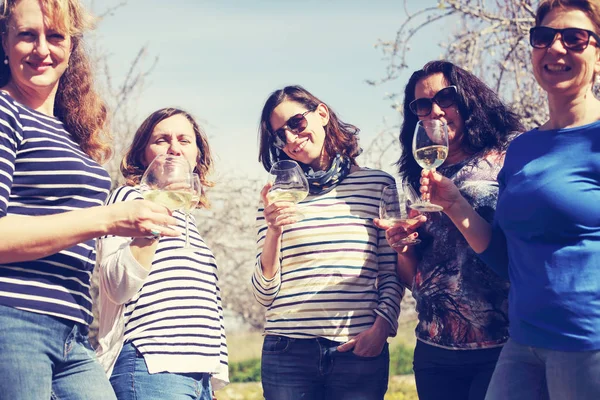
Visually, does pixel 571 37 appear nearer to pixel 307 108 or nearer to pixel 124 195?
pixel 307 108

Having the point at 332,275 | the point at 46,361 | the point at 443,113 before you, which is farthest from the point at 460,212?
the point at 46,361

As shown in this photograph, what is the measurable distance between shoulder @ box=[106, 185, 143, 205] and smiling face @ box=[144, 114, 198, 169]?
363 millimetres

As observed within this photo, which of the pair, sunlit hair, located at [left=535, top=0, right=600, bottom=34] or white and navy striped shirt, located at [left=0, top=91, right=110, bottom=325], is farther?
sunlit hair, located at [left=535, top=0, right=600, bottom=34]

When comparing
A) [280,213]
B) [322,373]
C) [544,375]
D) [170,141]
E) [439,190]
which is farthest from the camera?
[170,141]

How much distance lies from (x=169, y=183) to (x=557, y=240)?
1.56m

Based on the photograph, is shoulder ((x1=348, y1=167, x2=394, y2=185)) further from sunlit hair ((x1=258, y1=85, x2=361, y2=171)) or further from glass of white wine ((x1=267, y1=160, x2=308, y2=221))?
glass of white wine ((x1=267, y1=160, x2=308, y2=221))

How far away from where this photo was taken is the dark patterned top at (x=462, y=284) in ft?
12.4

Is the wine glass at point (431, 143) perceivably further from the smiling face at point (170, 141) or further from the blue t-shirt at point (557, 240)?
the smiling face at point (170, 141)

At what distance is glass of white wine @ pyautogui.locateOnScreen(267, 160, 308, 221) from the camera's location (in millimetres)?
3977

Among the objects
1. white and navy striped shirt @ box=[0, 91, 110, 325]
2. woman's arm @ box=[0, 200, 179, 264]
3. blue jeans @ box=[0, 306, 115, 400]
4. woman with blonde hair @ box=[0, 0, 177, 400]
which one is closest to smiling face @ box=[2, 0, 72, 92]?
woman with blonde hair @ box=[0, 0, 177, 400]

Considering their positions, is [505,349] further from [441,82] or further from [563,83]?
[441,82]

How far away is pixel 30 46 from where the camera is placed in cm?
310

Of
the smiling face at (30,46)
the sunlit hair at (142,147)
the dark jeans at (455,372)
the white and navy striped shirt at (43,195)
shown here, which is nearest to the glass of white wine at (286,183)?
the sunlit hair at (142,147)

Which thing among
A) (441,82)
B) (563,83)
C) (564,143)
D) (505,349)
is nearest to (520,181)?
(564,143)
